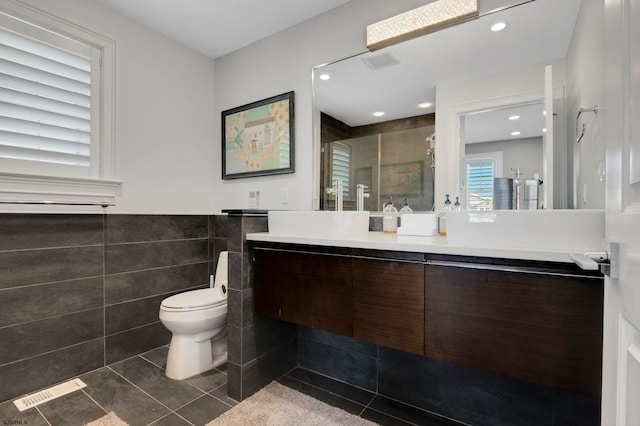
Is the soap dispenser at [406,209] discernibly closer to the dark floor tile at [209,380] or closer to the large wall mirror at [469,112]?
the large wall mirror at [469,112]

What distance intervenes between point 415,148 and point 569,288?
1.02 m

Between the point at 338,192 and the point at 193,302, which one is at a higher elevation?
the point at 338,192

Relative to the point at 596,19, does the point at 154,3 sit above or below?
above

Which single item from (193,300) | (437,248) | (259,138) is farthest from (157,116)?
(437,248)

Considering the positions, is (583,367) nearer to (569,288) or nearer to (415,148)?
(569,288)

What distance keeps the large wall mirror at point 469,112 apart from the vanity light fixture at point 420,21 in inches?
1.7

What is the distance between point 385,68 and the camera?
1875mm

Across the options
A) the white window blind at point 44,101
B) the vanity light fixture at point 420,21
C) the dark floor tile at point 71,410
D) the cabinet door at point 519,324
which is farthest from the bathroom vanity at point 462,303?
the white window blind at point 44,101

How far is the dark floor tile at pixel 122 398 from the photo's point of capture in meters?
1.53

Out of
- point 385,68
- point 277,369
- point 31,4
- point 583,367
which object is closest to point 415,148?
point 385,68

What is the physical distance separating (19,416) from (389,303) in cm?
188

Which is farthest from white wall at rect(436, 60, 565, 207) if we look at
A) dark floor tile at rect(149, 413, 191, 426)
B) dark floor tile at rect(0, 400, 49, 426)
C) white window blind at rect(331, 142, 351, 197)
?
dark floor tile at rect(0, 400, 49, 426)

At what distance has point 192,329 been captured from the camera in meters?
1.86

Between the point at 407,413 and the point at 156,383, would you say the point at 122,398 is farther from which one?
the point at 407,413
